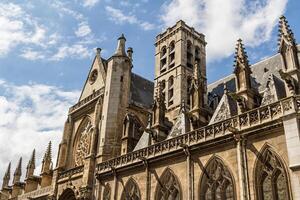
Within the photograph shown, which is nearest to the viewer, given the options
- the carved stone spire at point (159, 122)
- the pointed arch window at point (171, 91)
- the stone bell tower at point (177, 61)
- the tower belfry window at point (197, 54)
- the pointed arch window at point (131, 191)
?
the pointed arch window at point (131, 191)

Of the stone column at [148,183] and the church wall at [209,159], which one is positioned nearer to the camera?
the church wall at [209,159]

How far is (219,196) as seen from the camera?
14.5m

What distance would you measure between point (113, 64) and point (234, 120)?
12.9 m

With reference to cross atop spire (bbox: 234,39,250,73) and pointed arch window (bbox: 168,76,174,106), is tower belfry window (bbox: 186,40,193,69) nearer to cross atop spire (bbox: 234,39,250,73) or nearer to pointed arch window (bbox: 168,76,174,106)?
pointed arch window (bbox: 168,76,174,106)

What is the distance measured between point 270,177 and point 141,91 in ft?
59.9

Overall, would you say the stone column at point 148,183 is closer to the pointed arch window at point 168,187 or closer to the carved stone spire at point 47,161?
the pointed arch window at point 168,187

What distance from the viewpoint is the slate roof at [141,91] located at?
1102 inches

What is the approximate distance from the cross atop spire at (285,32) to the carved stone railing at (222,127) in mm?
3881

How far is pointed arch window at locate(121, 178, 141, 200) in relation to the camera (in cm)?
1831

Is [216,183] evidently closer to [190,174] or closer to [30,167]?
[190,174]

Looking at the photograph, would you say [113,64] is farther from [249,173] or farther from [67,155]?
[249,173]

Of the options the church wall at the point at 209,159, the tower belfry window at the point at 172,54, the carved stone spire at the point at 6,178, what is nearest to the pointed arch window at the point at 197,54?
the tower belfry window at the point at 172,54

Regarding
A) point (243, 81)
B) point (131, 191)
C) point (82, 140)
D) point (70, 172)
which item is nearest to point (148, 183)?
point (131, 191)

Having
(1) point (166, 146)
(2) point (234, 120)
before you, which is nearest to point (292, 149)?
(2) point (234, 120)
